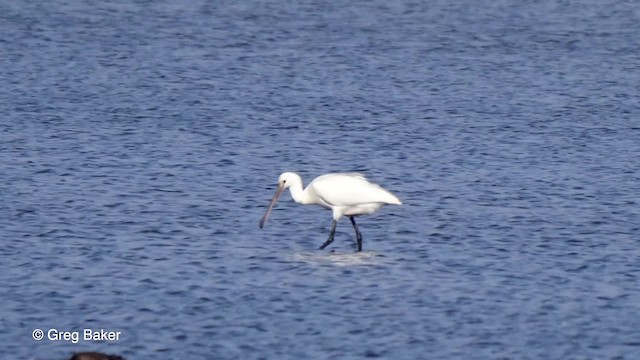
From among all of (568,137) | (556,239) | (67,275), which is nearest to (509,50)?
(568,137)

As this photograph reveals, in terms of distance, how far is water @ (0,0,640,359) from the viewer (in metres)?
17.0

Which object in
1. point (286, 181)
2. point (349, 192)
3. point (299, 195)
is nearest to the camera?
point (349, 192)

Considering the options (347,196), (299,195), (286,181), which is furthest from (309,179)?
(347,196)

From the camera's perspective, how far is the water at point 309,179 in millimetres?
17000

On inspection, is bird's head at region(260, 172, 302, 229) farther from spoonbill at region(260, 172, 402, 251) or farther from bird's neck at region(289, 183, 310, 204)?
spoonbill at region(260, 172, 402, 251)

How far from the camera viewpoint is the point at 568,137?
29.6 meters

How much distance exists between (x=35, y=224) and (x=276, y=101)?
12.5 meters

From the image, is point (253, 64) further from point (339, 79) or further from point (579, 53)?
point (579, 53)

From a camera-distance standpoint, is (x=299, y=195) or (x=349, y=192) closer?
(x=349, y=192)

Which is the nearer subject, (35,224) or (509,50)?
(35,224)

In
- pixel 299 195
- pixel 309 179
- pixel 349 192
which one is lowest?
pixel 309 179

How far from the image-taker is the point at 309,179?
1011 inches

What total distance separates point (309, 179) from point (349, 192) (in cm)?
523

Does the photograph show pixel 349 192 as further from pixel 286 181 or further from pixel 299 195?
pixel 286 181
